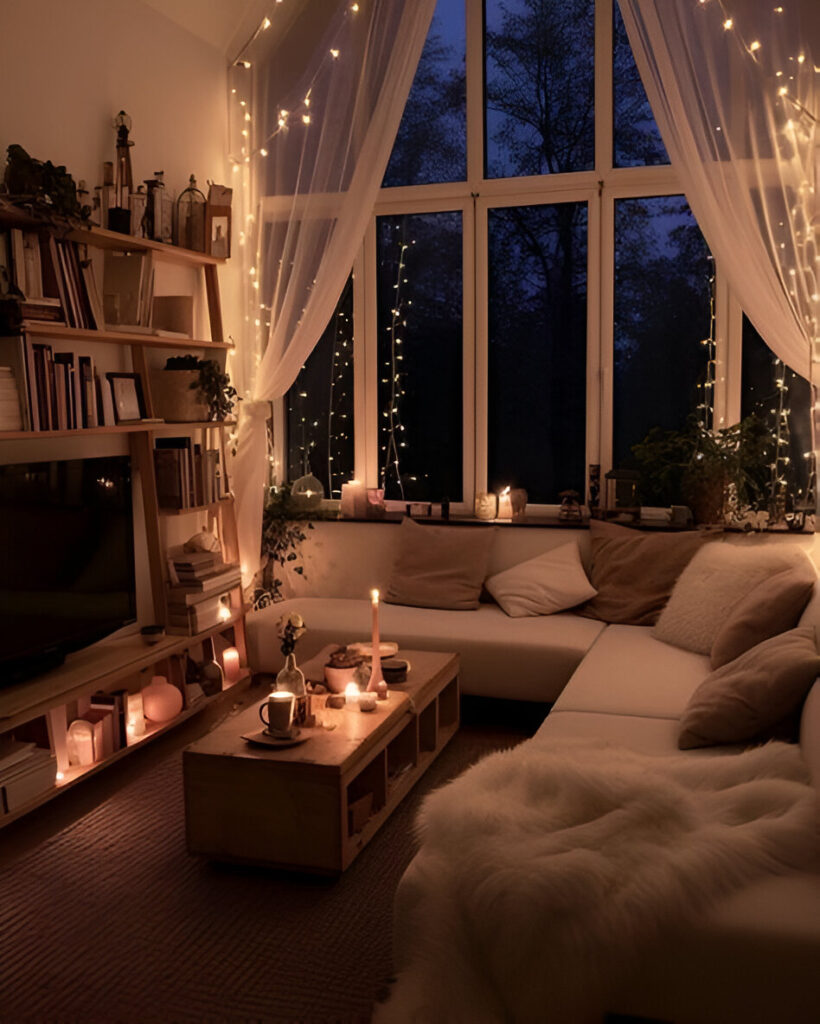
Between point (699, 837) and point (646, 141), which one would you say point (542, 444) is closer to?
point (646, 141)

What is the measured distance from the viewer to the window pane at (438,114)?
16.5 feet

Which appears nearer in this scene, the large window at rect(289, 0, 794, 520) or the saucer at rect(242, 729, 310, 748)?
the saucer at rect(242, 729, 310, 748)

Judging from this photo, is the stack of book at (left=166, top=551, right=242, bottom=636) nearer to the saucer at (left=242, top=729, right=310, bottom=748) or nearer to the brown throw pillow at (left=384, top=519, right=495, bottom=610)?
the brown throw pillow at (left=384, top=519, right=495, bottom=610)

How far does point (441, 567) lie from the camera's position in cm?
462

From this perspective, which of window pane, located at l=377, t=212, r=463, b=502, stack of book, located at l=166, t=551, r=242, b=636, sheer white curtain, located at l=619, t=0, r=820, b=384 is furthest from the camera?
window pane, located at l=377, t=212, r=463, b=502

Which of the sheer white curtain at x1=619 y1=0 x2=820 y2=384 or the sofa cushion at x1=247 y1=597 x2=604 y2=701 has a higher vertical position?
the sheer white curtain at x1=619 y1=0 x2=820 y2=384

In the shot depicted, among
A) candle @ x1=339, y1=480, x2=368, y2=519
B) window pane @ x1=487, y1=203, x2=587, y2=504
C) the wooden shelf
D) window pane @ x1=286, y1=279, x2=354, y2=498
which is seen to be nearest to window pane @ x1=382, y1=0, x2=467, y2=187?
window pane @ x1=487, y1=203, x2=587, y2=504

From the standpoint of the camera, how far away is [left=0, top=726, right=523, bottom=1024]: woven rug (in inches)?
89.5

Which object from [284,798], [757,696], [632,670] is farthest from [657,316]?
[284,798]

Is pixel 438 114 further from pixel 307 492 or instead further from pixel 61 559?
pixel 61 559

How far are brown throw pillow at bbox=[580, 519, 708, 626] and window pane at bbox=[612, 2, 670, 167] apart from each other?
5.92 ft

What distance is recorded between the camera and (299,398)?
5.45m

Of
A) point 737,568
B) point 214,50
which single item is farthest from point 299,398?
point 737,568

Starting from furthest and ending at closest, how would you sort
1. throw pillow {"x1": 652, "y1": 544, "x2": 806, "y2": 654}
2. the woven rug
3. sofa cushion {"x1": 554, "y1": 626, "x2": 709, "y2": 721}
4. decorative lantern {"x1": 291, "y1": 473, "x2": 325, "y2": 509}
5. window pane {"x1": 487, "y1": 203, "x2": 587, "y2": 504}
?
1. decorative lantern {"x1": 291, "y1": 473, "x2": 325, "y2": 509}
2. window pane {"x1": 487, "y1": 203, "x2": 587, "y2": 504}
3. throw pillow {"x1": 652, "y1": 544, "x2": 806, "y2": 654}
4. sofa cushion {"x1": 554, "y1": 626, "x2": 709, "y2": 721}
5. the woven rug
